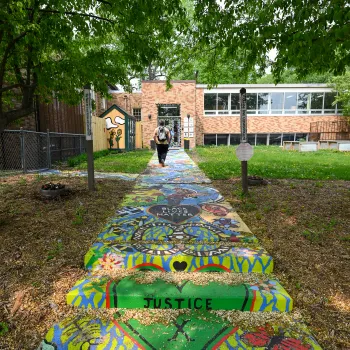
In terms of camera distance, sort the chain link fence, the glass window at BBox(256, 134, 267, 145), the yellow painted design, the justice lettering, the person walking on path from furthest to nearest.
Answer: the glass window at BBox(256, 134, 267, 145)
the person walking on path
the chain link fence
the yellow painted design
the justice lettering

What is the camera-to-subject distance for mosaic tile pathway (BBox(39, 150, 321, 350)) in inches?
85.5

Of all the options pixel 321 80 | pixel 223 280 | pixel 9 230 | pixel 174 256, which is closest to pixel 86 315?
pixel 174 256

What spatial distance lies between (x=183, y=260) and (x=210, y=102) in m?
23.3

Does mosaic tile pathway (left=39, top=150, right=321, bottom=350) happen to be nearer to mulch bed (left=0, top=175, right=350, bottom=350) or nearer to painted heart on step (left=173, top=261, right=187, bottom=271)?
painted heart on step (left=173, top=261, right=187, bottom=271)

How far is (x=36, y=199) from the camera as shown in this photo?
5.32 meters

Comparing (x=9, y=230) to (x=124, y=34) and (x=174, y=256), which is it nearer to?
(x=174, y=256)

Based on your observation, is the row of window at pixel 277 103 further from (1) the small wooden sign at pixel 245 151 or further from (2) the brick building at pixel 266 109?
(1) the small wooden sign at pixel 245 151

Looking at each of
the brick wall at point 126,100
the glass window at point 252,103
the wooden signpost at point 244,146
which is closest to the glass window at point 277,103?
the glass window at point 252,103

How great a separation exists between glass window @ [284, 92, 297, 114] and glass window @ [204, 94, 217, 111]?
6.37m

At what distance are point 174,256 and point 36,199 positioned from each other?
11.3ft

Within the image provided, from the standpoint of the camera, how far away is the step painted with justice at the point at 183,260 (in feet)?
10.1

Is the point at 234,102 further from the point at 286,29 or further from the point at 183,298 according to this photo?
the point at 183,298

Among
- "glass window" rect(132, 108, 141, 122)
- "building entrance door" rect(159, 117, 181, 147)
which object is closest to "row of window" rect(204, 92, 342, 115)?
"building entrance door" rect(159, 117, 181, 147)

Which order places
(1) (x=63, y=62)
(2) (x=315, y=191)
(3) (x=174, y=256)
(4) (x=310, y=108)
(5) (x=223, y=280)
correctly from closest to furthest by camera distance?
(5) (x=223, y=280), (3) (x=174, y=256), (1) (x=63, y=62), (2) (x=315, y=191), (4) (x=310, y=108)
